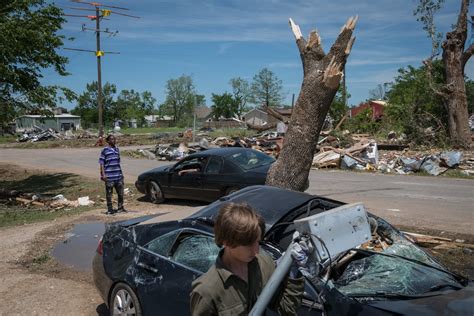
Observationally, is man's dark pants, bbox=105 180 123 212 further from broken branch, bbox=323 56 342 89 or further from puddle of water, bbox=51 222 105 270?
broken branch, bbox=323 56 342 89

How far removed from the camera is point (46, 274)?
6.52 meters

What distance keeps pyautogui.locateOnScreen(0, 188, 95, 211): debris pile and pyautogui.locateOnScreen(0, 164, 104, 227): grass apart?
0.15 m

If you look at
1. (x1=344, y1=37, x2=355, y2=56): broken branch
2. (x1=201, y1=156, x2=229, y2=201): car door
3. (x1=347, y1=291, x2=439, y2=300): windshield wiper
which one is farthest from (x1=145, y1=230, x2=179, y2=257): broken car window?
(x1=201, y1=156, x2=229, y2=201): car door

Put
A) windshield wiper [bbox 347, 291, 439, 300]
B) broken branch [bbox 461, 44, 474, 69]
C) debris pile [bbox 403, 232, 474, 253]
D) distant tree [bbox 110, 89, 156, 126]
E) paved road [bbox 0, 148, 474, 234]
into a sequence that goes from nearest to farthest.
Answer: windshield wiper [bbox 347, 291, 439, 300] → debris pile [bbox 403, 232, 474, 253] → paved road [bbox 0, 148, 474, 234] → broken branch [bbox 461, 44, 474, 69] → distant tree [bbox 110, 89, 156, 126]

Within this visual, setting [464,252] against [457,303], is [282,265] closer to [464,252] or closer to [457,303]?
[457,303]

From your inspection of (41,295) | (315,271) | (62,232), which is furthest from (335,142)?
(315,271)

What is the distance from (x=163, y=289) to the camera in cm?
385

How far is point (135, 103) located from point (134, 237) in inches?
5011

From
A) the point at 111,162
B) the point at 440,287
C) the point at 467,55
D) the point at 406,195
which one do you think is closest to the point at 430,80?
the point at 467,55

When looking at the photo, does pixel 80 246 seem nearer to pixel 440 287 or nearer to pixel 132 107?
pixel 440 287

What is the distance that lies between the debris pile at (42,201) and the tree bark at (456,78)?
62.3 ft

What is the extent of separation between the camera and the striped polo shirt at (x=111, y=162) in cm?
1098

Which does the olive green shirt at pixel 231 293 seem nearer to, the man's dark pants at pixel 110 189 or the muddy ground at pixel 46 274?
the muddy ground at pixel 46 274

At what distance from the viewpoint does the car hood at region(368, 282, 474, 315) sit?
2.97 meters
